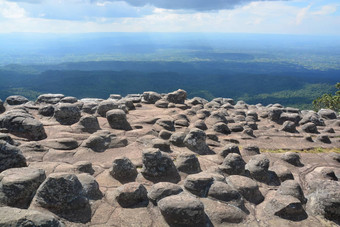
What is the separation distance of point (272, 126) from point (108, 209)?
12820 millimetres

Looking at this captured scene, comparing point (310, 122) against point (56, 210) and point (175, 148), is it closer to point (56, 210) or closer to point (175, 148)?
point (175, 148)

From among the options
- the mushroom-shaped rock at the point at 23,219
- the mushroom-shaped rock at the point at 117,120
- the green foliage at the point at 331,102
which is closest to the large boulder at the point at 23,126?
the mushroom-shaped rock at the point at 117,120

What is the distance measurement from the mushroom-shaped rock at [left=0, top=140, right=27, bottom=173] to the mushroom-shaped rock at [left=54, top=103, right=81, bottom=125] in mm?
5339

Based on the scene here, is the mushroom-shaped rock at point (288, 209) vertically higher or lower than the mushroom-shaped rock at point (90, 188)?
lower

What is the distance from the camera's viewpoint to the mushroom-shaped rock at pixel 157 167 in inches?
337

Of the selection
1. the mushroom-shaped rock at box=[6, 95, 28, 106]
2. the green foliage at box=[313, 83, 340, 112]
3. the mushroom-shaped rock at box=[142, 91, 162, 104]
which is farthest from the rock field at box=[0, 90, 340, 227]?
the green foliage at box=[313, 83, 340, 112]

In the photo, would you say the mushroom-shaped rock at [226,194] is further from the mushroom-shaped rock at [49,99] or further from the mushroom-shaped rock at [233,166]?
the mushroom-shaped rock at [49,99]

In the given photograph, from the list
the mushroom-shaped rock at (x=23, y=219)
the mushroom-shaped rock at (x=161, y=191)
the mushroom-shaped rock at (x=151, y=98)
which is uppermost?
the mushroom-shaped rock at (x=23, y=219)

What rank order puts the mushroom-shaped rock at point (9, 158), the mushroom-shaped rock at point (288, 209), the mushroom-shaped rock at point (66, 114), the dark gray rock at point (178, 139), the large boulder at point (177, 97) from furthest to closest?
1. the large boulder at point (177, 97)
2. the mushroom-shaped rock at point (66, 114)
3. the dark gray rock at point (178, 139)
4. the mushroom-shaped rock at point (9, 158)
5. the mushroom-shaped rock at point (288, 209)

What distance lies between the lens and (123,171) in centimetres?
830

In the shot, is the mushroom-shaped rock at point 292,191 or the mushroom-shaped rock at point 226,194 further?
the mushroom-shaped rock at point 292,191

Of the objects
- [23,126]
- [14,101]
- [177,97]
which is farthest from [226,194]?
[14,101]

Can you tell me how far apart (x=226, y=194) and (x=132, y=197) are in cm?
243

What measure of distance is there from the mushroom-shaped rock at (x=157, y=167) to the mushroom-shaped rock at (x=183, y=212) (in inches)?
91.0
